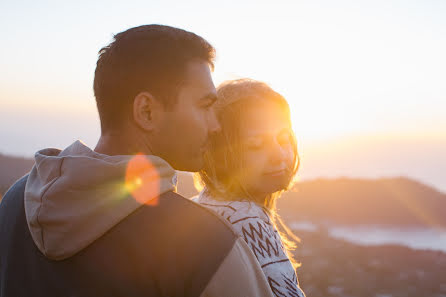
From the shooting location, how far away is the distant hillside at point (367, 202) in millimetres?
16828

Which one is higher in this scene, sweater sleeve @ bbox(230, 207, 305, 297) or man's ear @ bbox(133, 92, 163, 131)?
man's ear @ bbox(133, 92, 163, 131)

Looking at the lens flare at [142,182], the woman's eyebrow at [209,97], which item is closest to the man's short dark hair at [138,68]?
the woman's eyebrow at [209,97]

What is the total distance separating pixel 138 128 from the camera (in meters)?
1.76

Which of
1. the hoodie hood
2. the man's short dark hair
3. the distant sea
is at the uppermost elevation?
the man's short dark hair

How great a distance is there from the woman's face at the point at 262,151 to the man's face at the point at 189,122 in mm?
588

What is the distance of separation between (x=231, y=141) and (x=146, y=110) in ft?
2.93

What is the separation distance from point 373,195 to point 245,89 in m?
17.8

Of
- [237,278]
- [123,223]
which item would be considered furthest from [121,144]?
[237,278]

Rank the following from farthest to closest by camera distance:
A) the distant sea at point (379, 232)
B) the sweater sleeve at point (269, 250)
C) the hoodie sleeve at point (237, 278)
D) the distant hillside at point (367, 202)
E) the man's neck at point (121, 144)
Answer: the distant hillside at point (367, 202) → the distant sea at point (379, 232) → the sweater sleeve at point (269, 250) → the man's neck at point (121, 144) → the hoodie sleeve at point (237, 278)

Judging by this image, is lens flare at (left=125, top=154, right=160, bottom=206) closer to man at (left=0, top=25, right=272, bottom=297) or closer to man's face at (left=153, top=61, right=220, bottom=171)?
man at (left=0, top=25, right=272, bottom=297)

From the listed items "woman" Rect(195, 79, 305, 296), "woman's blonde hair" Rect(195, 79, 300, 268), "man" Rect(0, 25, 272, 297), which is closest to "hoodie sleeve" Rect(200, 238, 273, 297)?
"man" Rect(0, 25, 272, 297)

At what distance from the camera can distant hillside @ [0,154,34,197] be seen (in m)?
14.5

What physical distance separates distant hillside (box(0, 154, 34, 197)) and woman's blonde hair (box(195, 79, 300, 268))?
13.2 meters

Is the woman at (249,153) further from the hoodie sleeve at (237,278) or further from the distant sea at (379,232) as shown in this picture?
the distant sea at (379,232)
